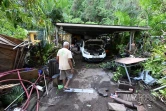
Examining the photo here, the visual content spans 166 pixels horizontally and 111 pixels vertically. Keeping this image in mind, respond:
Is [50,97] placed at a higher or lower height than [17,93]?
lower

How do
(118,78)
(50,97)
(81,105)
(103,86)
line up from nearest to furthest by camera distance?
(81,105) < (50,97) < (103,86) < (118,78)

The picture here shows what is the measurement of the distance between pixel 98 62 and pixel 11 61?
611 cm

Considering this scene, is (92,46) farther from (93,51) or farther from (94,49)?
(93,51)

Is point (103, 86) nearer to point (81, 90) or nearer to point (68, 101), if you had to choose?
point (81, 90)

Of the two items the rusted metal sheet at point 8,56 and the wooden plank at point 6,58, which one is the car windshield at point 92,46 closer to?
the rusted metal sheet at point 8,56

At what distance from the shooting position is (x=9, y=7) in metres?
2.15

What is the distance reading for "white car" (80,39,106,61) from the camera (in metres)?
8.89

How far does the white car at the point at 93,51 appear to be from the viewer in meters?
8.89

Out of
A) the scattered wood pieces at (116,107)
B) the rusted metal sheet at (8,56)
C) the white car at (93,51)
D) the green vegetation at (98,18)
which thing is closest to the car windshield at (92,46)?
the white car at (93,51)

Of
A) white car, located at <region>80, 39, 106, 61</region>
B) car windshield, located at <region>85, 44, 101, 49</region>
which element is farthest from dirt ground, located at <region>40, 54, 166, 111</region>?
car windshield, located at <region>85, 44, 101, 49</region>

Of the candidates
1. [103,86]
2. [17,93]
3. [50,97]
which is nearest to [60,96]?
[50,97]

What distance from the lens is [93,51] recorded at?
931 cm

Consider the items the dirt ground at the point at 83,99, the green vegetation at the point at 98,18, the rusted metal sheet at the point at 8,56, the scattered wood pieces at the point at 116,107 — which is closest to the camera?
the green vegetation at the point at 98,18

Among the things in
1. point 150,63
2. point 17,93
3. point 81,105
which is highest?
point 150,63
